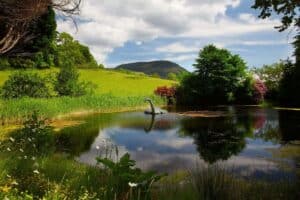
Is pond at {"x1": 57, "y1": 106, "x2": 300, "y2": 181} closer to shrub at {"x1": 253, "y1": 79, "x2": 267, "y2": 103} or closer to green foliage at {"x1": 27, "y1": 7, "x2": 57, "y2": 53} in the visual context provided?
green foliage at {"x1": 27, "y1": 7, "x2": 57, "y2": 53}

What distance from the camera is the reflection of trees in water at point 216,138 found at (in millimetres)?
12961

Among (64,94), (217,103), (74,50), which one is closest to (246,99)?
(217,103)

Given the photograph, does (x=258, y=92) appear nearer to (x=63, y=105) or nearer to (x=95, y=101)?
(x=95, y=101)

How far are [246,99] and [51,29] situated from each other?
37.8m

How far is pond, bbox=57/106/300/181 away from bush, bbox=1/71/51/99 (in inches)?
324

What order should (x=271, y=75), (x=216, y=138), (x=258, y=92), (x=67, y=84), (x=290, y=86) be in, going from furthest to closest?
(x=271, y=75) < (x=258, y=92) < (x=290, y=86) < (x=67, y=84) < (x=216, y=138)

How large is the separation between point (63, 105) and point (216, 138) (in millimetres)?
13576

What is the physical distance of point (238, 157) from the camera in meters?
12.4

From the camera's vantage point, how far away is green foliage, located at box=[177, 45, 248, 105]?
40812mm

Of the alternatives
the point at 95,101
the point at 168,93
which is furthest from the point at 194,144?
the point at 168,93

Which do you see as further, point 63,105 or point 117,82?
point 117,82

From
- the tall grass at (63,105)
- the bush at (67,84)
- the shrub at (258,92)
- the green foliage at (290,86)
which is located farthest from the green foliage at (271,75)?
the bush at (67,84)

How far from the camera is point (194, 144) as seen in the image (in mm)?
14922

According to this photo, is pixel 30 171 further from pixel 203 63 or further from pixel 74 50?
pixel 74 50
